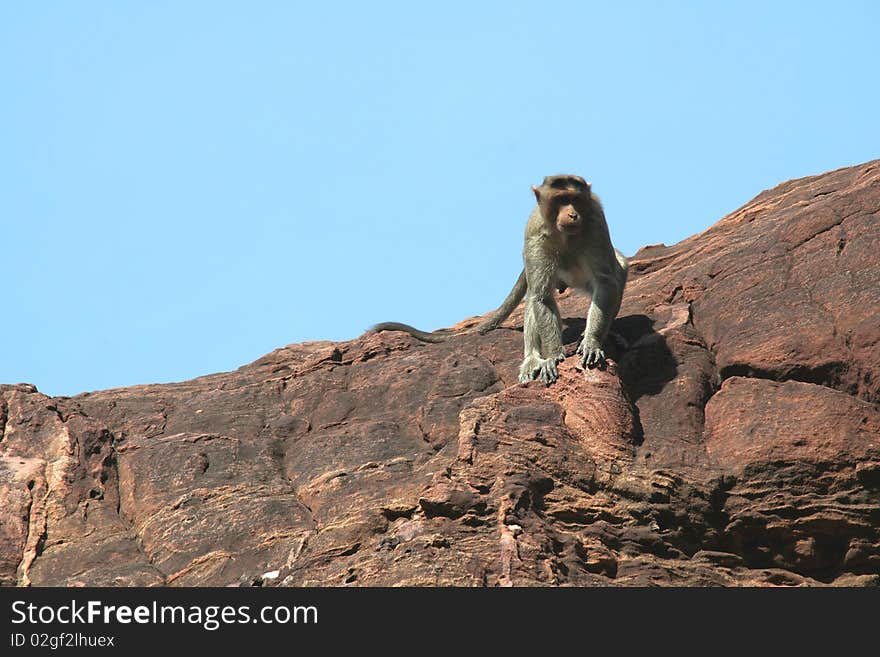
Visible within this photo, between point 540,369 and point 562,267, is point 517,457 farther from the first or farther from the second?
point 562,267

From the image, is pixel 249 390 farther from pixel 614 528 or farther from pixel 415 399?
pixel 614 528

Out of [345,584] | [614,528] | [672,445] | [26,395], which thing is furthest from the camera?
[26,395]

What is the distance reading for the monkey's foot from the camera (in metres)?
16.0

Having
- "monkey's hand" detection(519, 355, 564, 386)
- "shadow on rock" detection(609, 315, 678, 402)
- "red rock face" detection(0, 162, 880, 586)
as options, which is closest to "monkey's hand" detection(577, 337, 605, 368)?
"red rock face" detection(0, 162, 880, 586)

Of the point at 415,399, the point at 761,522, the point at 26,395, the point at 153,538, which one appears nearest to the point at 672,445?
the point at 761,522

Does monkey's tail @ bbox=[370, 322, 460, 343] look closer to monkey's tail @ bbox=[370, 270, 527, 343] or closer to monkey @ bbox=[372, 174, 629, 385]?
monkey's tail @ bbox=[370, 270, 527, 343]

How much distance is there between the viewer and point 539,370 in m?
16.5

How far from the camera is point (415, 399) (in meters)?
17.2

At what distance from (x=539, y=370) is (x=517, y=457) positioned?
247 cm

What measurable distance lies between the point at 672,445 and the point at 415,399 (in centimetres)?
364

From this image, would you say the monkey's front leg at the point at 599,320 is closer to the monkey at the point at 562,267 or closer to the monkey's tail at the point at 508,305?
the monkey at the point at 562,267

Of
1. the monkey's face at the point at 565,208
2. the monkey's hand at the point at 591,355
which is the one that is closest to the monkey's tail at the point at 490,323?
the monkey's face at the point at 565,208

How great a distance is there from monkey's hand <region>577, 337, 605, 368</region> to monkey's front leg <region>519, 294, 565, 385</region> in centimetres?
39

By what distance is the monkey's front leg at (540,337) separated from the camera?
16500 mm
